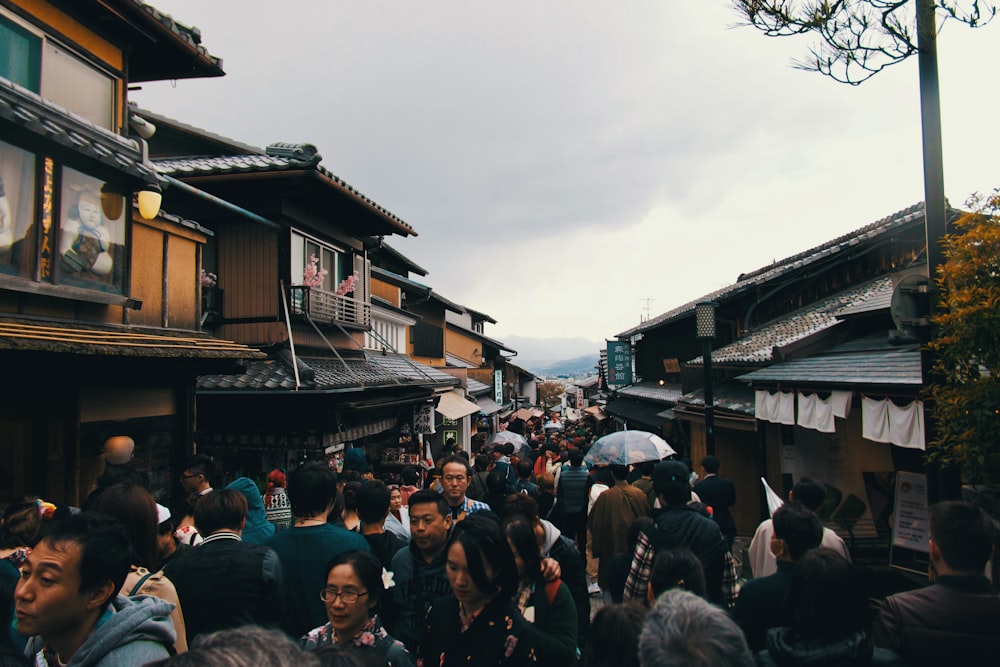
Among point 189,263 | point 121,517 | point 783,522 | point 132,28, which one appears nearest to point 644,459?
point 783,522

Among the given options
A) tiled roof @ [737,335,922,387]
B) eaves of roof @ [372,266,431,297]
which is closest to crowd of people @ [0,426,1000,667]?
tiled roof @ [737,335,922,387]

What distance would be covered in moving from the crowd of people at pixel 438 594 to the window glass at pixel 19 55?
4937 mm

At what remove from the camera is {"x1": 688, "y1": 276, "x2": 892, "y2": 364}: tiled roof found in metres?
13.6

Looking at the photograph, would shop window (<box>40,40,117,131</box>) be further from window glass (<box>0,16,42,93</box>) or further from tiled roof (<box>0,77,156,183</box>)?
tiled roof (<box>0,77,156,183</box>)

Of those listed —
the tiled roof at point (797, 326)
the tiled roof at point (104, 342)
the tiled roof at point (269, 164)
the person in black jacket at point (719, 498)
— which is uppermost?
the tiled roof at point (269, 164)

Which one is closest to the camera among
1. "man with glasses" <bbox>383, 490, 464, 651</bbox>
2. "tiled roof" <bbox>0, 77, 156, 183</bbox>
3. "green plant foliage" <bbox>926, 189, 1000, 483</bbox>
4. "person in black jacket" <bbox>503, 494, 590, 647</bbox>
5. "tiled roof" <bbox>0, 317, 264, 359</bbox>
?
"man with glasses" <bbox>383, 490, 464, 651</bbox>

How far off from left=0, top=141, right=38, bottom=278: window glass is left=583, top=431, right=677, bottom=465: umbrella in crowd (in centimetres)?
723

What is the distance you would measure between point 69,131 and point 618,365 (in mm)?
24422

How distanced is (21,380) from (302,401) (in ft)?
17.5

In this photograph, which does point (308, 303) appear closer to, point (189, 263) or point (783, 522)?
point (189, 263)

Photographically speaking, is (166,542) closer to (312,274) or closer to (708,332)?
(312,274)

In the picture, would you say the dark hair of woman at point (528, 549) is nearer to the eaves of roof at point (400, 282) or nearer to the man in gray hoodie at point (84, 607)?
the man in gray hoodie at point (84, 607)

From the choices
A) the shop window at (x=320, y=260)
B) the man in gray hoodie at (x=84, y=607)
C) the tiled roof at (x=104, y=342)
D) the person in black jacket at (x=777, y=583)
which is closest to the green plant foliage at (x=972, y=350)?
the person in black jacket at (x=777, y=583)

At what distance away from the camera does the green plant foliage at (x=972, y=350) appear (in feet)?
15.5
